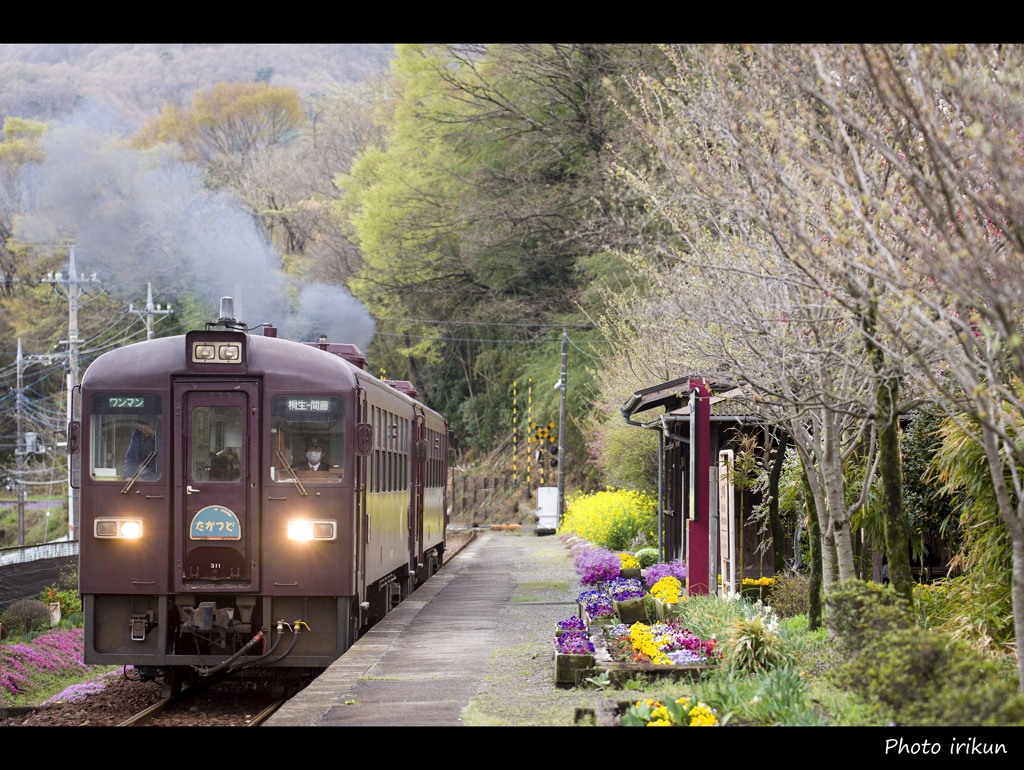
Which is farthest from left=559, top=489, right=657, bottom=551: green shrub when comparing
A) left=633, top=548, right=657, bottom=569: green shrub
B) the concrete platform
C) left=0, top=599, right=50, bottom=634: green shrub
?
left=0, top=599, right=50, bottom=634: green shrub

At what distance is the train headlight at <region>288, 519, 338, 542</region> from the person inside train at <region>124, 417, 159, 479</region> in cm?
126

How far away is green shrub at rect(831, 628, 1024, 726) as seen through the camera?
5.62 meters

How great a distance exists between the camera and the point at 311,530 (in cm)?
1084

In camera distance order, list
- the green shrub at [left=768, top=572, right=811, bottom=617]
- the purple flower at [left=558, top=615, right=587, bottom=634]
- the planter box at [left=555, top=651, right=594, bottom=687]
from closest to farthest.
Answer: the planter box at [left=555, top=651, right=594, bottom=687]
the purple flower at [left=558, top=615, right=587, bottom=634]
the green shrub at [left=768, top=572, right=811, bottom=617]

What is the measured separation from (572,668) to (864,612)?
269 centimetres

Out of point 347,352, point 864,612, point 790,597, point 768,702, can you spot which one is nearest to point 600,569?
point 790,597

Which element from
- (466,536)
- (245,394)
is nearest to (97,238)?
(466,536)

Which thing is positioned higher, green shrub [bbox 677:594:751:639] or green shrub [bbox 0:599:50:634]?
green shrub [bbox 677:594:751:639]

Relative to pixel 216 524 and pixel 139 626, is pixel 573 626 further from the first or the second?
pixel 139 626

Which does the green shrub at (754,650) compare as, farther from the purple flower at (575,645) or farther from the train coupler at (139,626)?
the train coupler at (139,626)

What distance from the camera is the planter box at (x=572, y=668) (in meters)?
9.09

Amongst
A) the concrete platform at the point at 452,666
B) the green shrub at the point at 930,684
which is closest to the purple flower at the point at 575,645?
the concrete platform at the point at 452,666

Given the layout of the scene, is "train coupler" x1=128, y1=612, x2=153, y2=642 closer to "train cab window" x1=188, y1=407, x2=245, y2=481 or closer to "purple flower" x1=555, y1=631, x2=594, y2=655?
"train cab window" x1=188, y1=407, x2=245, y2=481
